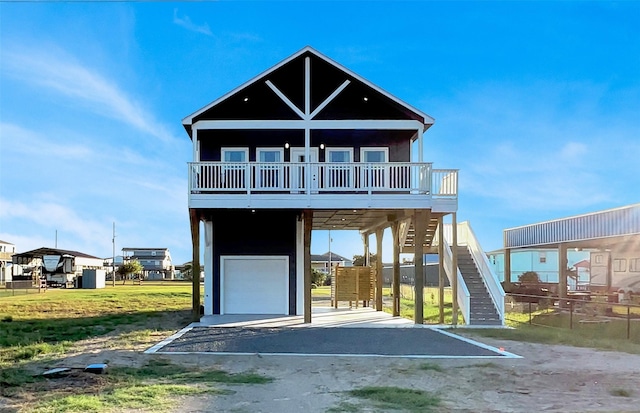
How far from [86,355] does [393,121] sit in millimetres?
10725

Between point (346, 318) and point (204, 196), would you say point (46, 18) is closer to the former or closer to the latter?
point (204, 196)

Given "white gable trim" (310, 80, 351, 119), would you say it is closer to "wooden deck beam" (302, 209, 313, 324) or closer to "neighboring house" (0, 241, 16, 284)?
"wooden deck beam" (302, 209, 313, 324)

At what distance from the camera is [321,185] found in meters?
16.8

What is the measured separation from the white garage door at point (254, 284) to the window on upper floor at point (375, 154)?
4.32 m

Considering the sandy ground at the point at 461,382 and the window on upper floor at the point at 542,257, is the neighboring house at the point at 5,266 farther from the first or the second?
the sandy ground at the point at 461,382

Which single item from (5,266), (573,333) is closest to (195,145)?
(573,333)

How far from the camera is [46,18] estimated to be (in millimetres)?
9266

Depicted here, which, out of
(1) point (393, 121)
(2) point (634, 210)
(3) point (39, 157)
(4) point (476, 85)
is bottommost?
(2) point (634, 210)

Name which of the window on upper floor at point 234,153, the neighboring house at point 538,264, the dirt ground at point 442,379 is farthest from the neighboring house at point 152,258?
the dirt ground at point 442,379

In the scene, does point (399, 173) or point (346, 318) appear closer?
point (399, 173)

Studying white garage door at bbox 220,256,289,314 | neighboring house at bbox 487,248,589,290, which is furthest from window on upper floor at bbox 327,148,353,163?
neighboring house at bbox 487,248,589,290

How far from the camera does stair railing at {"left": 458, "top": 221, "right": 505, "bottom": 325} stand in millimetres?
16984

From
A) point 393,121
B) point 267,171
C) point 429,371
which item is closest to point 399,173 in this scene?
point 393,121

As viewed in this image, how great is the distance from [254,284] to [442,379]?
1123cm
